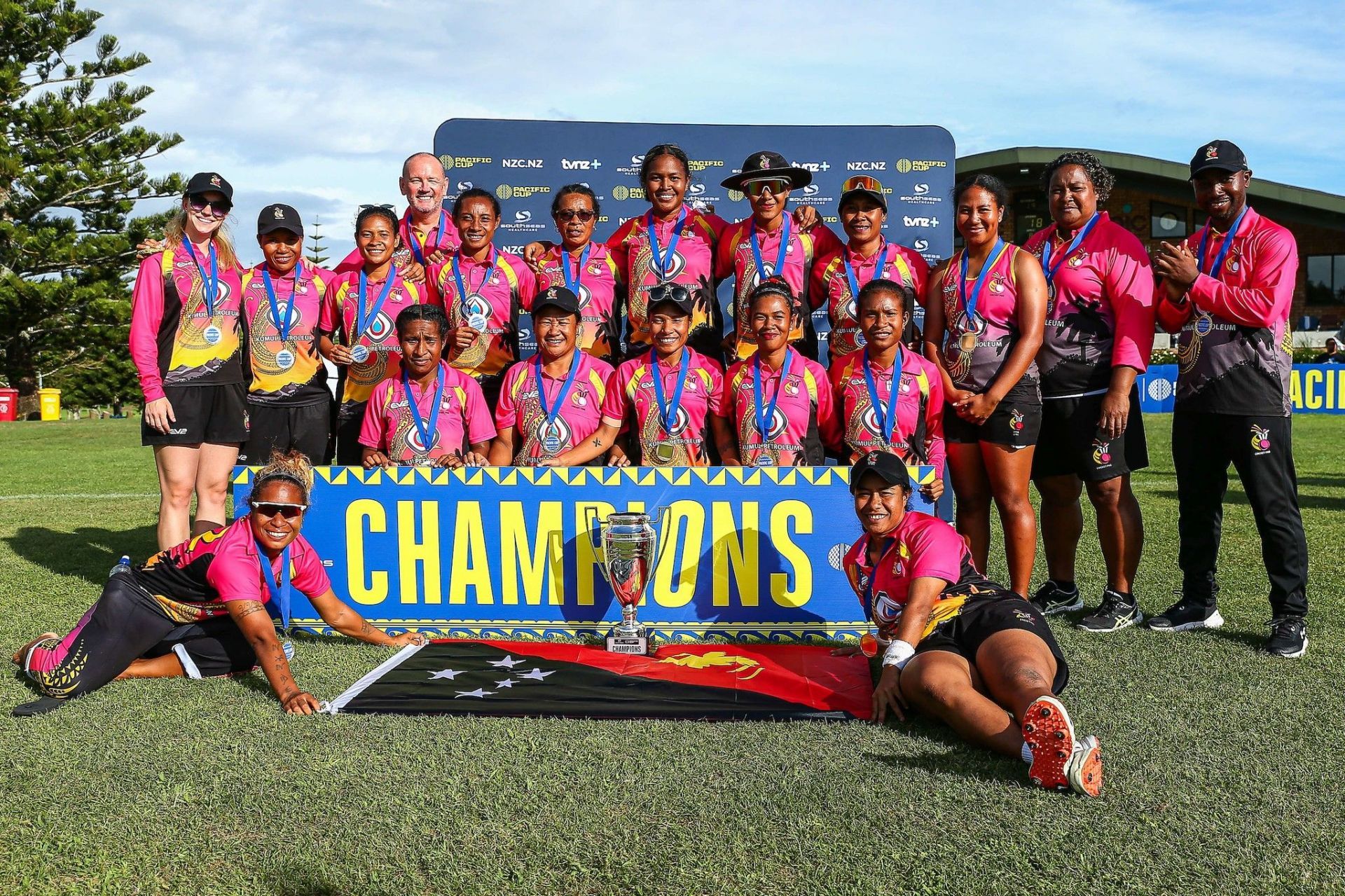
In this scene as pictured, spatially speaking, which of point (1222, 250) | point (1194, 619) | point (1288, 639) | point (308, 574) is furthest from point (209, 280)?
point (1288, 639)

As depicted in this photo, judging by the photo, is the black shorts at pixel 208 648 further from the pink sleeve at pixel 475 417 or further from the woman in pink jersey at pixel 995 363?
the woman in pink jersey at pixel 995 363

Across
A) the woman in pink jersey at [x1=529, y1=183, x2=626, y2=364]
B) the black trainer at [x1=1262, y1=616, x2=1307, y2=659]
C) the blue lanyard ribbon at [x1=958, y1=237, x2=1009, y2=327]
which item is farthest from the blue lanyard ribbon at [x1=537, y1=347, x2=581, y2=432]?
the black trainer at [x1=1262, y1=616, x2=1307, y2=659]

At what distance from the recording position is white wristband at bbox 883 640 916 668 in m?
3.59

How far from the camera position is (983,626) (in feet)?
11.9

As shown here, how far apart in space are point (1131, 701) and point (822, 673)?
3.60 ft

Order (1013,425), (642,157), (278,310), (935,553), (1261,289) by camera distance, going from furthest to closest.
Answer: (642,157)
(278,310)
(1013,425)
(1261,289)
(935,553)

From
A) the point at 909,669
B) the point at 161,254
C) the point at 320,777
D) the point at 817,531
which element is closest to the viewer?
the point at 320,777

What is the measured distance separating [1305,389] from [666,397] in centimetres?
1980

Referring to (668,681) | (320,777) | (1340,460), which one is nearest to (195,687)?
(320,777)

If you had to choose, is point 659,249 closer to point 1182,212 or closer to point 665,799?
point 665,799

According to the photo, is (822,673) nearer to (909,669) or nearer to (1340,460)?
(909,669)

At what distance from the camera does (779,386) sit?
16.3 ft

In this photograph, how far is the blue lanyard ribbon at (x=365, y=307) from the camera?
17.9 ft

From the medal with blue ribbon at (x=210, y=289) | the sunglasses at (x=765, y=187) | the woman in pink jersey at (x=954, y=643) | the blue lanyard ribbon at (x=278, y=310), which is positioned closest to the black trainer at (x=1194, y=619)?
the woman in pink jersey at (x=954, y=643)
